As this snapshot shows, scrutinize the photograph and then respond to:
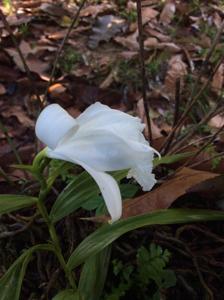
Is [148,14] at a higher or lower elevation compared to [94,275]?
lower

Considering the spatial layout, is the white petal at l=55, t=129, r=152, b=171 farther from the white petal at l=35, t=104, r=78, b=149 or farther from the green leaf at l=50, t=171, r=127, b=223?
the green leaf at l=50, t=171, r=127, b=223

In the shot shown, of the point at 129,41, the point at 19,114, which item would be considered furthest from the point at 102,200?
the point at 129,41

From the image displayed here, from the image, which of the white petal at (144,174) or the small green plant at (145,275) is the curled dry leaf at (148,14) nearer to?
the small green plant at (145,275)

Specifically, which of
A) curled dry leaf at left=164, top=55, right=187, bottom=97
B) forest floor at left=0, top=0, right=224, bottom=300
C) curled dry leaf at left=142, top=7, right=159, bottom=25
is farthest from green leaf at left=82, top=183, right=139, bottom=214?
curled dry leaf at left=142, top=7, right=159, bottom=25

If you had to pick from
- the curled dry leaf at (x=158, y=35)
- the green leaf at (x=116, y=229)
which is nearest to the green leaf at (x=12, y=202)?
the green leaf at (x=116, y=229)

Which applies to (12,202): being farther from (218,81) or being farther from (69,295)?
(218,81)
